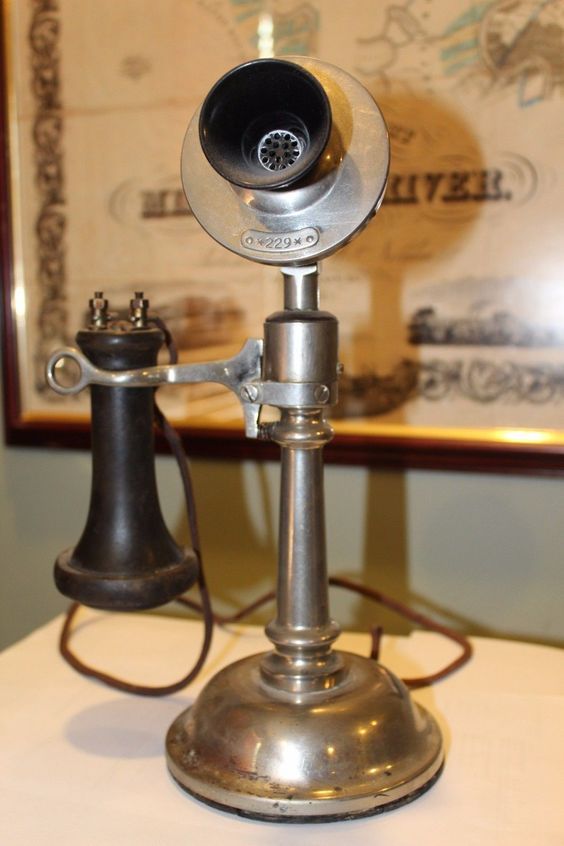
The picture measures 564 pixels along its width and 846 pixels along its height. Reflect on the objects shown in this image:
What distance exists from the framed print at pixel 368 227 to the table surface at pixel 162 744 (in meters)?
0.27

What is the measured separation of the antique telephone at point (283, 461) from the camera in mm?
658

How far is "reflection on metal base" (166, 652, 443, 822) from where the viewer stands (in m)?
0.67

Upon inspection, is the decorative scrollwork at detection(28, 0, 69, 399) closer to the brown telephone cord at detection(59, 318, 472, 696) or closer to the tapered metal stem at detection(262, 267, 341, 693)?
the brown telephone cord at detection(59, 318, 472, 696)

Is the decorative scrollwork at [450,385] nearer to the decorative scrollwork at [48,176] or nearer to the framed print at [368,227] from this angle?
the framed print at [368,227]

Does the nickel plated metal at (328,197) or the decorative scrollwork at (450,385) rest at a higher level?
the nickel plated metal at (328,197)

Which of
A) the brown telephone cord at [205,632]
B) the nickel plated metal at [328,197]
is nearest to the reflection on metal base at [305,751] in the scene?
the brown telephone cord at [205,632]

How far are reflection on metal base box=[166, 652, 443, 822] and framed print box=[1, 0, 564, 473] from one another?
447 mm

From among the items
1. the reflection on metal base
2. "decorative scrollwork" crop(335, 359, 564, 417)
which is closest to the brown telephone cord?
the reflection on metal base

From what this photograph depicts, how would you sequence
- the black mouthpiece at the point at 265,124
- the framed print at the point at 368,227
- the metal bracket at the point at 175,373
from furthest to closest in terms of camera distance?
the framed print at the point at 368,227, the metal bracket at the point at 175,373, the black mouthpiece at the point at 265,124

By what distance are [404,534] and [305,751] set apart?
0.51 meters

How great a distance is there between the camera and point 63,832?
65 centimetres

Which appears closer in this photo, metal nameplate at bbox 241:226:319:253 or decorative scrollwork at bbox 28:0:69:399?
metal nameplate at bbox 241:226:319:253

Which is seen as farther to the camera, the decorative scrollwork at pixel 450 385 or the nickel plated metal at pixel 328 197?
the decorative scrollwork at pixel 450 385

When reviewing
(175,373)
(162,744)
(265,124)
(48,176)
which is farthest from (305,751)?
(48,176)
